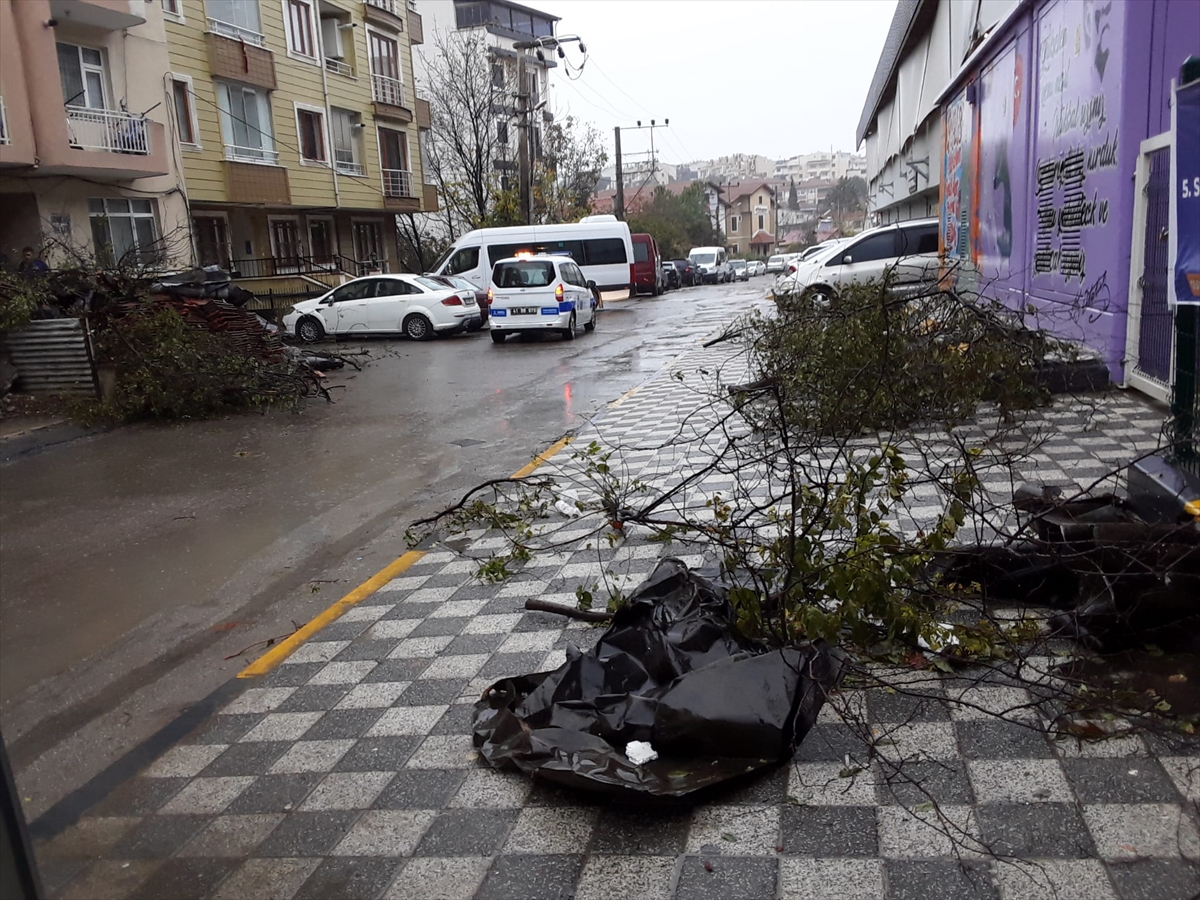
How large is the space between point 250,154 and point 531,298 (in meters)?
12.3

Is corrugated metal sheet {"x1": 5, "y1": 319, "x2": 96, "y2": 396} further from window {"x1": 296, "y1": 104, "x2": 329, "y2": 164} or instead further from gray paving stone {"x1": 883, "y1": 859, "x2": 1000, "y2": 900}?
window {"x1": 296, "y1": 104, "x2": 329, "y2": 164}

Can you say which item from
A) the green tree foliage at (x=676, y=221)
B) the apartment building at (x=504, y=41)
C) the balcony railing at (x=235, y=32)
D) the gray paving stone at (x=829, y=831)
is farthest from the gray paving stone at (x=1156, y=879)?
the green tree foliage at (x=676, y=221)

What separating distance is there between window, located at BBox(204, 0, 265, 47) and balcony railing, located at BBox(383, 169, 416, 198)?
25.2ft

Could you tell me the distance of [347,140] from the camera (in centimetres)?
3397

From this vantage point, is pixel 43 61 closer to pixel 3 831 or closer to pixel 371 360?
pixel 371 360

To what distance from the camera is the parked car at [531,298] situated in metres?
21.6

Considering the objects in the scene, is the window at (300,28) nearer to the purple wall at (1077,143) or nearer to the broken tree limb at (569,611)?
the purple wall at (1077,143)

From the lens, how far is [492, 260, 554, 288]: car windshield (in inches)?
857

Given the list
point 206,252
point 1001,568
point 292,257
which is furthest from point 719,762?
point 292,257

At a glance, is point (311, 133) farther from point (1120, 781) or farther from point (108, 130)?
point (1120, 781)

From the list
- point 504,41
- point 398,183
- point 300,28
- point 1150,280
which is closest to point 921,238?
point 1150,280

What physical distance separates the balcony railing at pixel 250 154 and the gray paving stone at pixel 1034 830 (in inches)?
1115

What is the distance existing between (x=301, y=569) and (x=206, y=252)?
2420cm

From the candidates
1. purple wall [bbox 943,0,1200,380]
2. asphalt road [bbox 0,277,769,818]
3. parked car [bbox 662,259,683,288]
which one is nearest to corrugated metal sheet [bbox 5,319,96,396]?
asphalt road [bbox 0,277,769,818]
